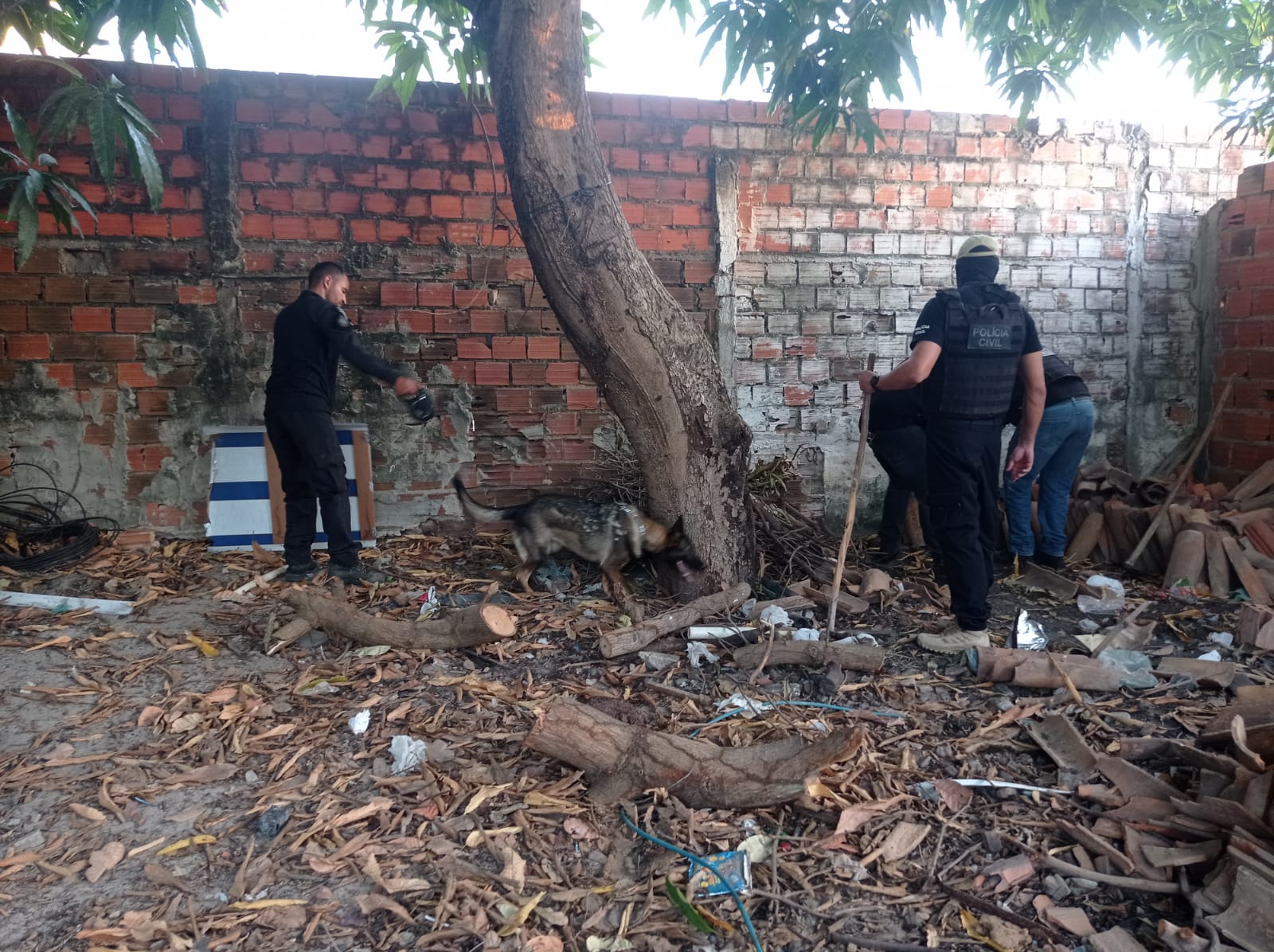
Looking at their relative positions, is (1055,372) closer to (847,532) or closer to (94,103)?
(847,532)

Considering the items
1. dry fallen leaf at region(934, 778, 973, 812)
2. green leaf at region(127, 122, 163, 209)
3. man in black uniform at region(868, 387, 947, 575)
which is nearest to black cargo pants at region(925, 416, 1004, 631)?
man in black uniform at region(868, 387, 947, 575)

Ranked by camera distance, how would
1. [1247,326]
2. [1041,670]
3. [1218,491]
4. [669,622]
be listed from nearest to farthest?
[1041,670], [669,622], [1218,491], [1247,326]

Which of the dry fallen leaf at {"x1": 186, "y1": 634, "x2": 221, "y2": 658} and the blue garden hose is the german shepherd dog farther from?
the blue garden hose

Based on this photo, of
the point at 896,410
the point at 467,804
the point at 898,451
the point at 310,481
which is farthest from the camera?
the point at 898,451

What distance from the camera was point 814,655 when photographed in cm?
384

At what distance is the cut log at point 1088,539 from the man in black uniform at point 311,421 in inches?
185

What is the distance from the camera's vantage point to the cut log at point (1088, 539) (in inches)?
227

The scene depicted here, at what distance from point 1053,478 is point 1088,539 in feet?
2.03

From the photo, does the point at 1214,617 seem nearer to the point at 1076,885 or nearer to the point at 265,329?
the point at 1076,885

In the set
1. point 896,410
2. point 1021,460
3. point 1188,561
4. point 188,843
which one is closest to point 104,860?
point 188,843

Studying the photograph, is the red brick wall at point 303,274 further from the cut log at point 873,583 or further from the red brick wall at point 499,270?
the cut log at point 873,583

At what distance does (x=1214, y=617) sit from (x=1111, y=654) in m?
1.09

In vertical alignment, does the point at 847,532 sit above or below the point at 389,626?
above

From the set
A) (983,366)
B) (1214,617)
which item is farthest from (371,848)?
(1214,617)
